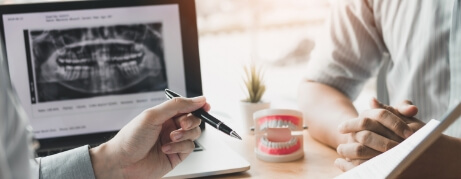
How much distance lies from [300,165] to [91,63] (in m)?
0.60

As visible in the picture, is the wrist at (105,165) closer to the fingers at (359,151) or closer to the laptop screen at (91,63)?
the laptop screen at (91,63)

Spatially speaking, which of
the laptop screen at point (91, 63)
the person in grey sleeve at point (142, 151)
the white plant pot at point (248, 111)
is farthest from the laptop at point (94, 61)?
the person in grey sleeve at point (142, 151)

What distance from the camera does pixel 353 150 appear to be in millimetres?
1169

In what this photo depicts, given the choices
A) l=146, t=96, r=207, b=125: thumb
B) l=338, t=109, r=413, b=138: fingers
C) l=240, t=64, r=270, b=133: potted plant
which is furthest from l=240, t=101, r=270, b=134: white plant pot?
l=146, t=96, r=207, b=125: thumb

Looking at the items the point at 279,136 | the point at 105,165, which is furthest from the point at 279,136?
the point at 105,165

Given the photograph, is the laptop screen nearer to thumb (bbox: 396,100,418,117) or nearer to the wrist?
the wrist

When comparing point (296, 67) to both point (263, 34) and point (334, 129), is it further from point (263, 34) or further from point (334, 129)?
point (334, 129)

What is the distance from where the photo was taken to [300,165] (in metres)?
1.25

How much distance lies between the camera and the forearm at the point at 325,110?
1.36 metres

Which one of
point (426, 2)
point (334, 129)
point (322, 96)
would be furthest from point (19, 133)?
point (426, 2)

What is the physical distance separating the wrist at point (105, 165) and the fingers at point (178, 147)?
0.33 feet

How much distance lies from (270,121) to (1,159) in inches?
26.9

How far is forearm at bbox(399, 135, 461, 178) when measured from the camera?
1.08 meters

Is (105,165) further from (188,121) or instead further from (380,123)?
(380,123)
